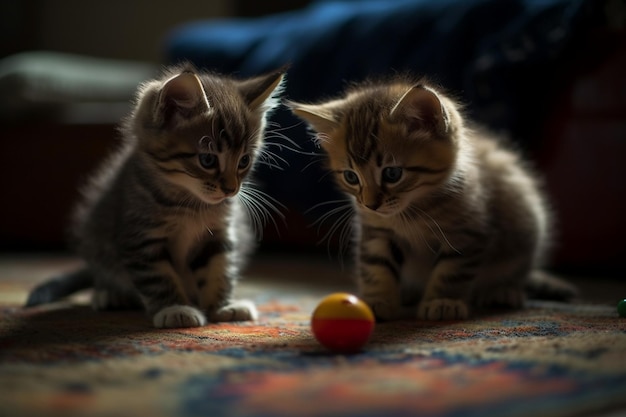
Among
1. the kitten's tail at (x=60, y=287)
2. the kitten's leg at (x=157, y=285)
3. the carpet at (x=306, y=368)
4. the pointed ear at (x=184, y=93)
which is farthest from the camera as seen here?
the kitten's tail at (x=60, y=287)

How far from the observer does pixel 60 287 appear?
7.71 feet

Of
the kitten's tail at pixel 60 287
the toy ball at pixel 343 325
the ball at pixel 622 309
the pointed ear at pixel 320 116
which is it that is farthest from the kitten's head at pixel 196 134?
the ball at pixel 622 309

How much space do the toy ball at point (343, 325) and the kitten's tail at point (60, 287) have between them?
1118mm

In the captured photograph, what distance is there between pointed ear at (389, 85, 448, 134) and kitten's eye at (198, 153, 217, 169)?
47cm

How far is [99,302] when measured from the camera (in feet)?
7.22

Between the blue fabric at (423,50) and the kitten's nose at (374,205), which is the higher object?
the blue fabric at (423,50)

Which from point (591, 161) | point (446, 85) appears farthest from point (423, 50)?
point (591, 161)

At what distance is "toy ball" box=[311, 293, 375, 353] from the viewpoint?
1467 mm

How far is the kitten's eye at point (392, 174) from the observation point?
1.89m

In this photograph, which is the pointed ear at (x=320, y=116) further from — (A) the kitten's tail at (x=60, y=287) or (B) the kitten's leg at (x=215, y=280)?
(A) the kitten's tail at (x=60, y=287)

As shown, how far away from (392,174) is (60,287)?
1.17 metres

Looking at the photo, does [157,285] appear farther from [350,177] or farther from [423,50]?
[423,50]

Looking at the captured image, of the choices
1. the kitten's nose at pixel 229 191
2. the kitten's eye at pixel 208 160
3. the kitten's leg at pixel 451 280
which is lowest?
the kitten's leg at pixel 451 280

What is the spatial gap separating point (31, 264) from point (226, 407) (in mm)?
2697
